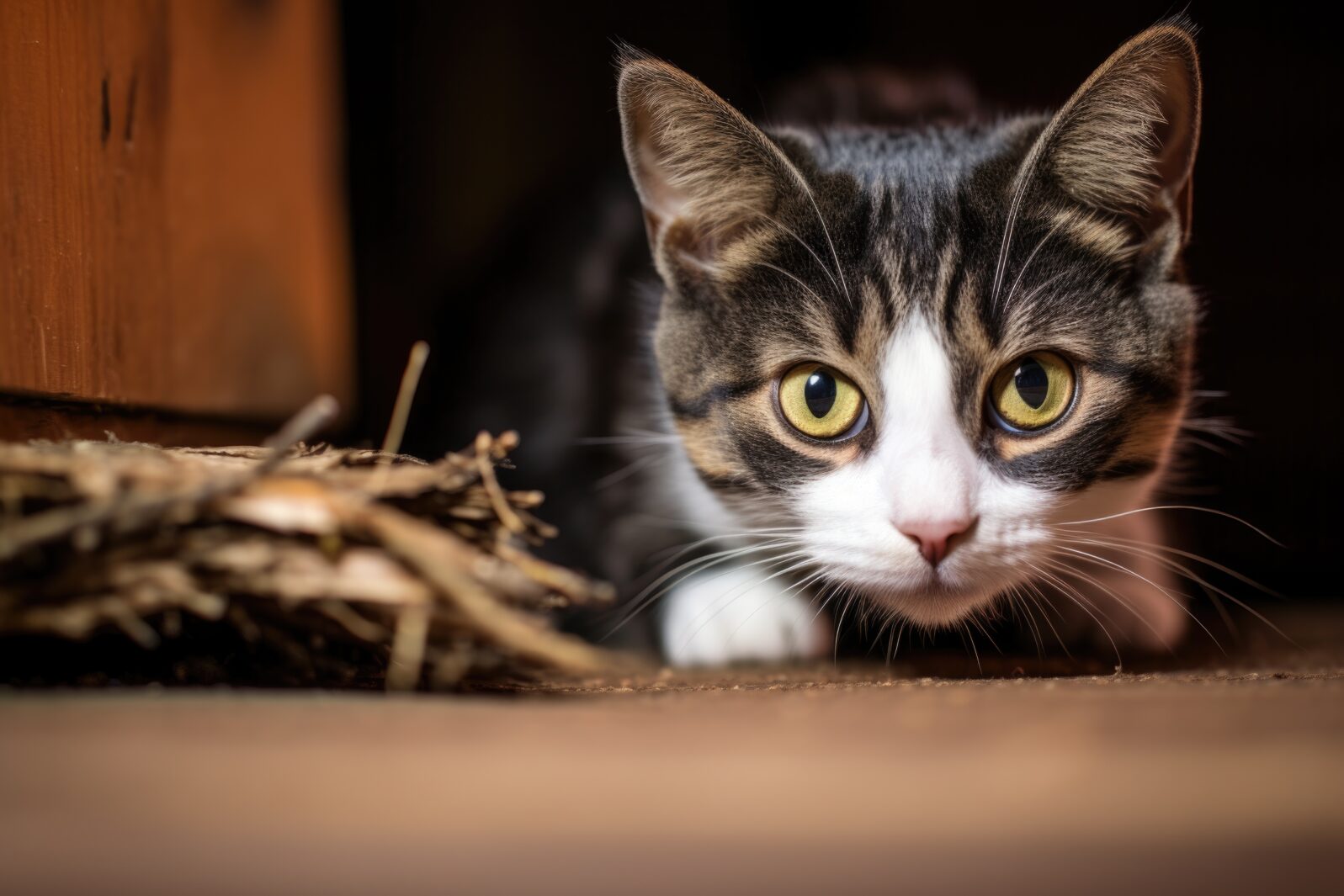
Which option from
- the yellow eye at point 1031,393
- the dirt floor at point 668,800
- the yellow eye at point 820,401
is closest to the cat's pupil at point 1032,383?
the yellow eye at point 1031,393

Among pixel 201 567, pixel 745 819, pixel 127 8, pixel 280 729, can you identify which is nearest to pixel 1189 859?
pixel 745 819

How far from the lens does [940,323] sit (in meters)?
1.16

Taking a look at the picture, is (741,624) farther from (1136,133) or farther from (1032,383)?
(1136,133)

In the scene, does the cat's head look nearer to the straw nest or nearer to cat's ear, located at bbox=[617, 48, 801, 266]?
cat's ear, located at bbox=[617, 48, 801, 266]

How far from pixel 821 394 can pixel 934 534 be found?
0.82 feet

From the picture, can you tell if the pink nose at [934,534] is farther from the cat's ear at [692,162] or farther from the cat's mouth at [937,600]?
the cat's ear at [692,162]

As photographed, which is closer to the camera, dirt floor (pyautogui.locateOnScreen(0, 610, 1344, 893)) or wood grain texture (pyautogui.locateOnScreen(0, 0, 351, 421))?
dirt floor (pyautogui.locateOnScreen(0, 610, 1344, 893))

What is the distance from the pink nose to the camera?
40.4 inches

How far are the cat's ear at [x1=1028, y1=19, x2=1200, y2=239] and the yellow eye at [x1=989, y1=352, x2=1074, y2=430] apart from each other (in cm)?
21

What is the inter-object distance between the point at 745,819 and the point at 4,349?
838 mm

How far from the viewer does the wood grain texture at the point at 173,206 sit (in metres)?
1.00

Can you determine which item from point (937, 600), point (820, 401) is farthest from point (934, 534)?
point (820, 401)

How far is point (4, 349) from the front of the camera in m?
0.95

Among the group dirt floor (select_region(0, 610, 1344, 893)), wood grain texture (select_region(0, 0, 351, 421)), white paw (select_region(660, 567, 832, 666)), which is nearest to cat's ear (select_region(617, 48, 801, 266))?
white paw (select_region(660, 567, 832, 666))
